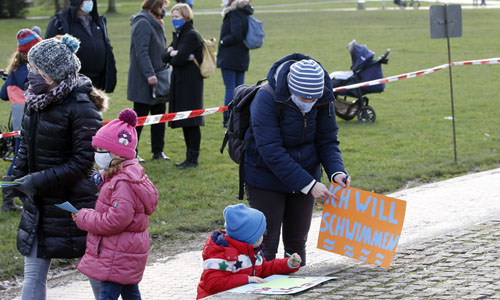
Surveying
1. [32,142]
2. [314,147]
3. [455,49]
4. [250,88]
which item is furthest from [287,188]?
[455,49]

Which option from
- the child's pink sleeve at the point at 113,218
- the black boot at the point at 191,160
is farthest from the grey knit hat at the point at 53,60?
the black boot at the point at 191,160

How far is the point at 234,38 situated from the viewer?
13.1 meters

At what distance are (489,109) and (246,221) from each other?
11920 millimetres

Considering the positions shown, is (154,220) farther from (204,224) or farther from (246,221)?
(246,221)

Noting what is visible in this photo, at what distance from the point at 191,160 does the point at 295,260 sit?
19.1 ft

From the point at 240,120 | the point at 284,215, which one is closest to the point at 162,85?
the point at 284,215

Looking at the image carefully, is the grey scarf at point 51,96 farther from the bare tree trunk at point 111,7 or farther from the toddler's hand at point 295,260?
the bare tree trunk at point 111,7

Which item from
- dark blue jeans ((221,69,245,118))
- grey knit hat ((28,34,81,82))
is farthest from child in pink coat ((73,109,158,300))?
dark blue jeans ((221,69,245,118))

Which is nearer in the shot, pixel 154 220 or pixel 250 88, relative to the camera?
pixel 250 88

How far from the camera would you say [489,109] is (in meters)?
15.9

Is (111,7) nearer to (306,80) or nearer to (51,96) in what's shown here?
(51,96)

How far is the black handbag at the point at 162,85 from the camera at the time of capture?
1057 centimetres

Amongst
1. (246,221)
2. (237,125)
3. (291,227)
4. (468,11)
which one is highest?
(237,125)

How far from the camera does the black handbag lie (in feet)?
34.7
